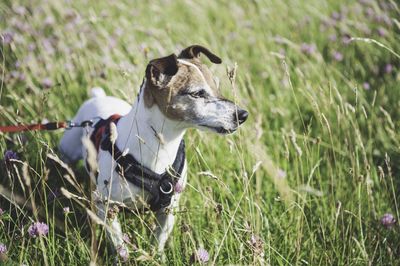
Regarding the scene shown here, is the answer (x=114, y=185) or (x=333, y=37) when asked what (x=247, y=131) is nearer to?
(x=114, y=185)

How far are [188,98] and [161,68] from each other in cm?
20

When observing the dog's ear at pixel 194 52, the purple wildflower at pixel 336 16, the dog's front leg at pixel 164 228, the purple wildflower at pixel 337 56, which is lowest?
the dog's front leg at pixel 164 228

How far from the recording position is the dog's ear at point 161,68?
246cm

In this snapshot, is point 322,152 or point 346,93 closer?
point 322,152

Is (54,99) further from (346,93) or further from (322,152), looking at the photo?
(346,93)

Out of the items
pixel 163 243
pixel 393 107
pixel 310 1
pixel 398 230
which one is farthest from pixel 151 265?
pixel 310 1

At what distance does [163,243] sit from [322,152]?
1.57m

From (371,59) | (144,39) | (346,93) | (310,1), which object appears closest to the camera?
(346,93)

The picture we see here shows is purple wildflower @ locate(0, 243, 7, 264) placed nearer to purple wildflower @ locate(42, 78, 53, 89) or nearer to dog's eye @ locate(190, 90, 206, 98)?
dog's eye @ locate(190, 90, 206, 98)

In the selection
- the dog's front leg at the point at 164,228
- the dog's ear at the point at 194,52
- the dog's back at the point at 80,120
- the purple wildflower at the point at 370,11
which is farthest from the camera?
the purple wildflower at the point at 370,11

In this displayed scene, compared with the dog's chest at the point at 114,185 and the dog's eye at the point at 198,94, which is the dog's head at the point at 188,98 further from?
the dog's chest at the point at 114,185

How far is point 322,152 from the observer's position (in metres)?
3.63

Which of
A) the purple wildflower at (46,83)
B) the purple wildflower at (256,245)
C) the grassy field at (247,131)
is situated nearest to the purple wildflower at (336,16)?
the grassy field at (247,131)

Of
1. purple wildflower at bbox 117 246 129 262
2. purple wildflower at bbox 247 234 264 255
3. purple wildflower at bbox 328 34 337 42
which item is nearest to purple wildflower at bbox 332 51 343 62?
purple wildflower at bbox 328 34 337 42
